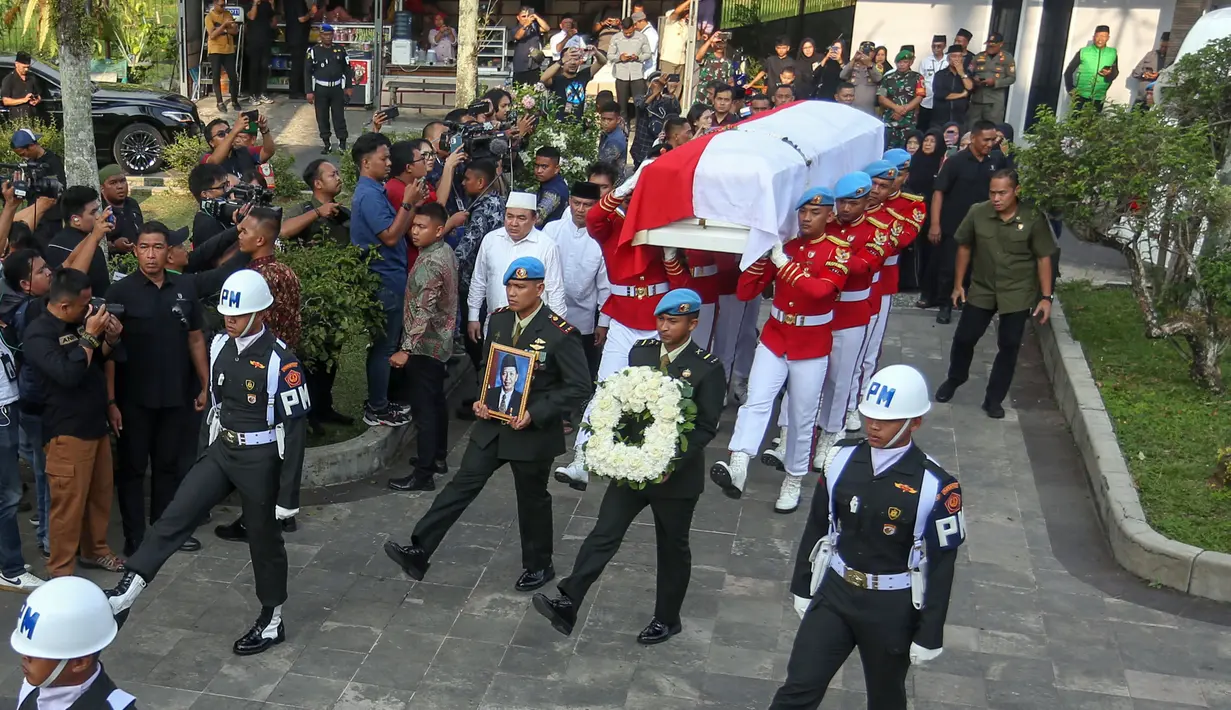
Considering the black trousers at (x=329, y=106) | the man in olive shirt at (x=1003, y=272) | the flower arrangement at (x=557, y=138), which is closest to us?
the man in olive shirt at (x=1003, y=272)

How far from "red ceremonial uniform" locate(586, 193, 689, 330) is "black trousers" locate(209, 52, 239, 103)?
486 inches

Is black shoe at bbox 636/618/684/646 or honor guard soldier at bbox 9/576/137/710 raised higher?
honor guard soldier at bbox 9/576/137/710

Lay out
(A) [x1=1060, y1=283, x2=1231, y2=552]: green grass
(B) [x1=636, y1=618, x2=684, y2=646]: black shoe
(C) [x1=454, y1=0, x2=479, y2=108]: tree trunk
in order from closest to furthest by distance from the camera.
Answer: (B) [x1=636, y1=618, x2=684, y2=646]: black shoe
(A) [x1=1060, y1=283, x2=1231, y2=552]: green grass
(C) [x1=454, y1=0, x2=479, y2=108]: tree trunk

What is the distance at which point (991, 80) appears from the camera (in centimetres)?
1611

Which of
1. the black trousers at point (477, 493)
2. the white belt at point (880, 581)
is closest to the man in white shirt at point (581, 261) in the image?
the black trousers at point (477, 493)

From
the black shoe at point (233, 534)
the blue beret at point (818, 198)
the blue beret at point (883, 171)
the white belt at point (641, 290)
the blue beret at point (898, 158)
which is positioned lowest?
the black shoe at point (233, 534)

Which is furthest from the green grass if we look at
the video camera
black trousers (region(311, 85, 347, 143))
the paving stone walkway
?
black trousers (region(311, 85, 347, 143))

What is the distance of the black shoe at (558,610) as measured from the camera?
20.0 feet

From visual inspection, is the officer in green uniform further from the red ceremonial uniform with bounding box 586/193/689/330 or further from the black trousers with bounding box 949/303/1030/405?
the red ceremonial uniform with bounding box 586/193/689/330

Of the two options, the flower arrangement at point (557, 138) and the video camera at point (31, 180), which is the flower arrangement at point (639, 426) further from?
the flower arrangement at point (557, 138)

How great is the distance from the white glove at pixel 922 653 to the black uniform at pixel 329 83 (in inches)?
518

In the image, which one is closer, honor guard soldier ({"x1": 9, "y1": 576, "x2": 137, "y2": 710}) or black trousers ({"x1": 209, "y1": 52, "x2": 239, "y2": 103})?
honor guard soldier ({"x1": 9, "y1": 576, "x2": 137, "y2": 710})

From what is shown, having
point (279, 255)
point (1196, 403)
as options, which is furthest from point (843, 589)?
point (1196, 403)

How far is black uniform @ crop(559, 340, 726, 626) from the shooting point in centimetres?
602
